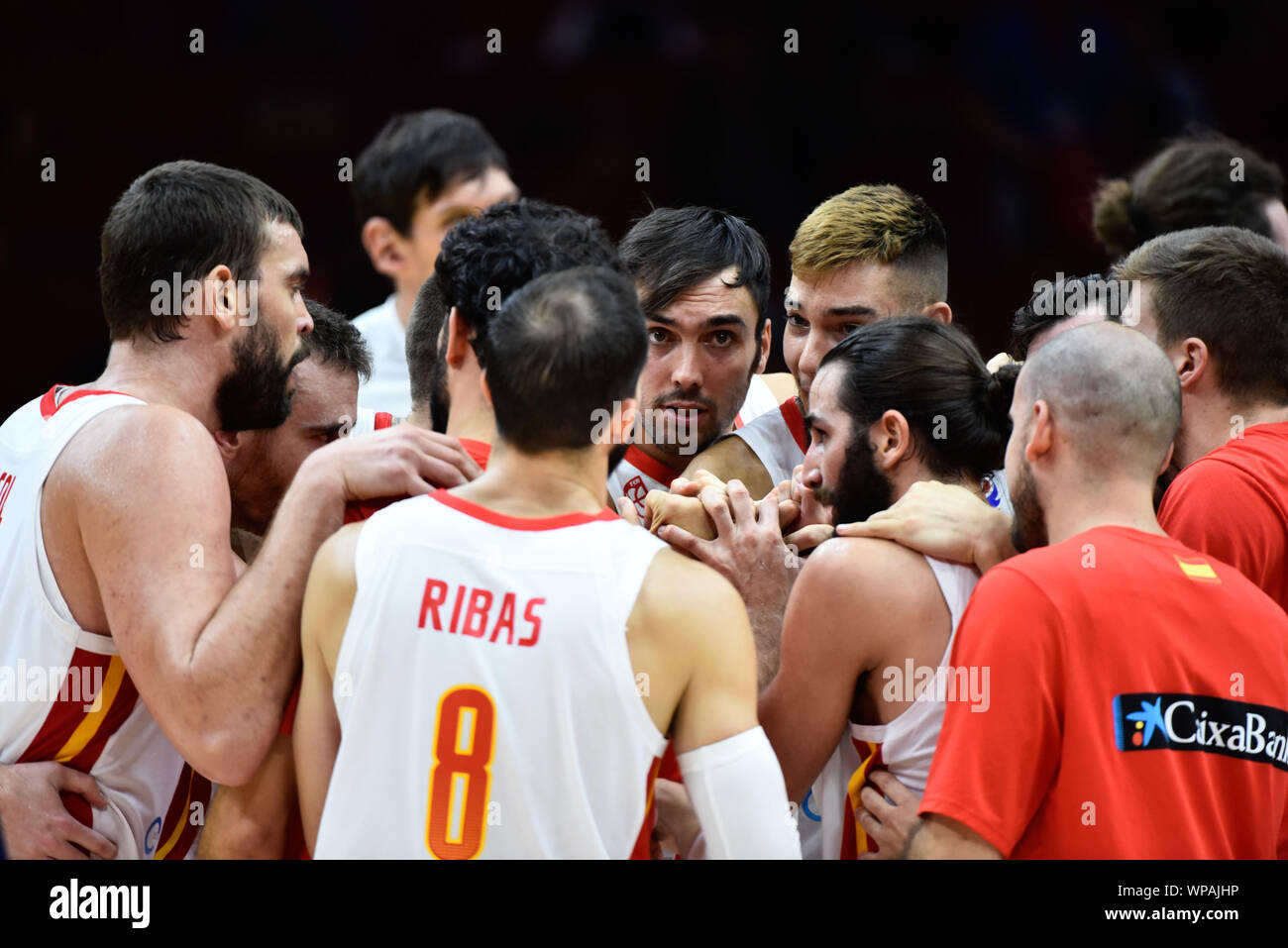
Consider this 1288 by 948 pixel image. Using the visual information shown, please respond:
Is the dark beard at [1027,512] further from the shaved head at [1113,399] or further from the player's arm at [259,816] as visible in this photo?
the player's arm at [259,816]

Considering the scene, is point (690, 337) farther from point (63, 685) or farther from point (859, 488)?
point (63, 685)

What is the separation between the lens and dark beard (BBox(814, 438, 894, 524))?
10.1 feet

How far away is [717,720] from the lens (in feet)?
7.34

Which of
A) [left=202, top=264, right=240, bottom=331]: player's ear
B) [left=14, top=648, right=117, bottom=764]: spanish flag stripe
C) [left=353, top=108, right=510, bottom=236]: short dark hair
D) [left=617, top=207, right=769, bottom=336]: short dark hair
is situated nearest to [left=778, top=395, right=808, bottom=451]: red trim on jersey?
[left=617, top=207, right=769, bottom=336]: short dark hair

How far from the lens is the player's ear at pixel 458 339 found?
2.53 metres

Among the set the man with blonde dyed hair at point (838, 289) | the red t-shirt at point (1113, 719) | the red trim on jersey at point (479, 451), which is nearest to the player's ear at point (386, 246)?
the man with blonde dyed hair at point (838, 289)

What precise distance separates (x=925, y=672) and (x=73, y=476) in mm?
1813

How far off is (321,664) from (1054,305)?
2.46 m

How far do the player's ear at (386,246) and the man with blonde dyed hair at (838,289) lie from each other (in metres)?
3.27

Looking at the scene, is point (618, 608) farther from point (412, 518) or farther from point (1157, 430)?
point (1157, 430)

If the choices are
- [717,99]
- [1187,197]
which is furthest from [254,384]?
[717,99]

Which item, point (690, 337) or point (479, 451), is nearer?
point (479, 451)

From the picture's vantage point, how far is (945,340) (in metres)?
3.12
